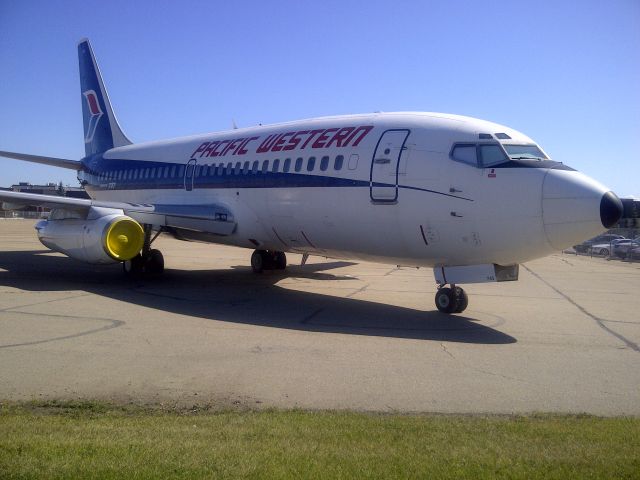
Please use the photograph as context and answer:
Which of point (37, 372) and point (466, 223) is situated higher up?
point (466, 223)

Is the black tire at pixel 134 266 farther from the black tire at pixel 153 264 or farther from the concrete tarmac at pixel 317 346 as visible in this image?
the concrete tarmac at pixel 317 346

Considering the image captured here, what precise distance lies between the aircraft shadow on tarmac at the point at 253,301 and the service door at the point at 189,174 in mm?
2572

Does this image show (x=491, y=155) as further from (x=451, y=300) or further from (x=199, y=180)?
(x=199, y=180)

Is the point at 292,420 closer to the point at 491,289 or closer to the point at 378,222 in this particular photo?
the point at 378,222

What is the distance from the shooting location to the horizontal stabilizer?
20366 mm

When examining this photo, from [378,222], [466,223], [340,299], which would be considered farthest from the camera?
[340,299]

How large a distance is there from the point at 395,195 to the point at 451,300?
2276 millimetres

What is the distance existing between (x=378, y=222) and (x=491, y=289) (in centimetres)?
610

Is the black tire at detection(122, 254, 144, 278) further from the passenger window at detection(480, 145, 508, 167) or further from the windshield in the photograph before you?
the windshield

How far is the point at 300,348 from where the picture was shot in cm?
866

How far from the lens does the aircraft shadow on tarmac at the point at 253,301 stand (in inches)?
406

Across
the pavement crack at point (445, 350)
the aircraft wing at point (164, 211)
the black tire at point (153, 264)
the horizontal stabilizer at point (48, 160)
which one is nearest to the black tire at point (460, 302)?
the pavement crack at point (445, 350)

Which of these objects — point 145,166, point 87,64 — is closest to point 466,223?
point 145,166

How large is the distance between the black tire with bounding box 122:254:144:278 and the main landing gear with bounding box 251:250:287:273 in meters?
3.37
